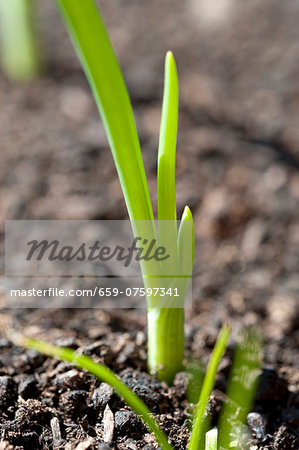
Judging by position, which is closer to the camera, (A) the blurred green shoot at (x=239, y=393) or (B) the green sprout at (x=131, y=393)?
(B) the green sprout at (x=131, y=393)

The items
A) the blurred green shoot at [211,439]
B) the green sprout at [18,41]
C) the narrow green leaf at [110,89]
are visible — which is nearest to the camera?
the narrow green leaf at [110,89]

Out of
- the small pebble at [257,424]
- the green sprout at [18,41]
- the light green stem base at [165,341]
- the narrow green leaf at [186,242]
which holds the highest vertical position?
the green sprout at [18,41]

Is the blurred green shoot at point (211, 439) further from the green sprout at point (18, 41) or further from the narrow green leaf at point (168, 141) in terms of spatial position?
the green sprout at point (18, 41)

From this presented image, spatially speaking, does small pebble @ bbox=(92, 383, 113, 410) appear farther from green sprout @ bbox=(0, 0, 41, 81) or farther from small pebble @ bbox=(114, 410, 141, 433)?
green sprout @ bbox=(0, 0, 41, 81)

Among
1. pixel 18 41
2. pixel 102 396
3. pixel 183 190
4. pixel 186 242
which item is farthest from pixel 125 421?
pixel 18 41

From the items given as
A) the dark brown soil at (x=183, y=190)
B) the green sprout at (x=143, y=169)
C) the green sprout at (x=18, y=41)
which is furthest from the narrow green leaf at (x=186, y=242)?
the green sprout at (x=18, y=41)

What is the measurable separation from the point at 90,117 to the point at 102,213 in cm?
46

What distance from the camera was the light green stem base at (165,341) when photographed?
79cm

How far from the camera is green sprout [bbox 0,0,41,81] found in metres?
1.65

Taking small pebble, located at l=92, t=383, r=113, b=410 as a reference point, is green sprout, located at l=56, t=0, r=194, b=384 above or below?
above

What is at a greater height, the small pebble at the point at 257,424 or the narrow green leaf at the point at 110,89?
the narrow green leaf at the point at 110,89

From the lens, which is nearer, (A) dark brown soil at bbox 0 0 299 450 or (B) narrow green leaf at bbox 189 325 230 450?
(B) narrow green leaf at bbox 189 325 230 450

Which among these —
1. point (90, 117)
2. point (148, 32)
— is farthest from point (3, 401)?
point (148, 32)

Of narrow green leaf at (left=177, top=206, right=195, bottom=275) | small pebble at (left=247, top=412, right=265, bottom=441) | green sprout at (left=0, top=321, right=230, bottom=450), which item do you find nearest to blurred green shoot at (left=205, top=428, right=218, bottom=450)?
green sprout at (left=0, top=321, right=230, bottom=450)
